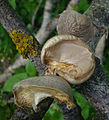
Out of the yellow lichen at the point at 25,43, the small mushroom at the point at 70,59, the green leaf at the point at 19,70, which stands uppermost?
the yellow lichen at the point at 25,43

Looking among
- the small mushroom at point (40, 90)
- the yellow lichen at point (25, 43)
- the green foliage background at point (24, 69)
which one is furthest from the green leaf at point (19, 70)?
the small mushroom at point (40, 90)

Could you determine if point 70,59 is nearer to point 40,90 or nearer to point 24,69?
point 40,90

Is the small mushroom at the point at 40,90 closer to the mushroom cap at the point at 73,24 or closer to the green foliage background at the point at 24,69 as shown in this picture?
the mushroom cap at the point at 73,24

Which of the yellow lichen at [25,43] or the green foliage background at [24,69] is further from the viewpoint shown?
the green foliage background at [24,69]

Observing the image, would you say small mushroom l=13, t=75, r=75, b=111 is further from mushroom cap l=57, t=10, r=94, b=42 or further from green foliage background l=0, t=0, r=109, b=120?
green foliage background l=0, t=0, r=109, b=120

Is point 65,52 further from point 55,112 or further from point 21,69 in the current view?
point 21,69

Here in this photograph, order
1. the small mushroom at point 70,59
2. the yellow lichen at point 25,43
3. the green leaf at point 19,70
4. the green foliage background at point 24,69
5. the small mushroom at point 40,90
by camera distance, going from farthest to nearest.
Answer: the green leaf at point 19,70, the green foliage background at point 24,69, the yellow lichen at point 25,43, the small mushroom at point 70,59, the small mushroom at point 40,90

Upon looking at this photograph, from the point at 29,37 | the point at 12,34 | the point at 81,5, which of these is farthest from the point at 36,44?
the point at 81,5
